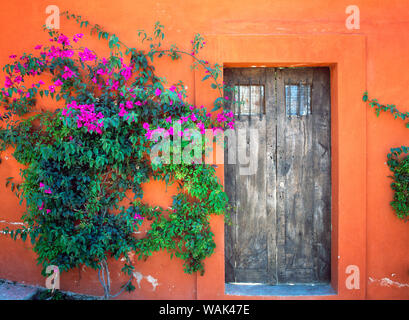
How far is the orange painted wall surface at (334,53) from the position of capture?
3.07 m

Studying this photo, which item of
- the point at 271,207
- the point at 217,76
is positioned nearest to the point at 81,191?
the point at 217,76

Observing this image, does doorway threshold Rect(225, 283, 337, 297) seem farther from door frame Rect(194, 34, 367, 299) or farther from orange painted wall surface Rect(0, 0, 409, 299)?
orange painted wall surface Rect(0, 0, 409, 299)

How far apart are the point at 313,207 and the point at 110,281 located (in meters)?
2.13

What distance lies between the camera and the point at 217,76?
2.99 m

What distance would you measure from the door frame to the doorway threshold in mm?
130

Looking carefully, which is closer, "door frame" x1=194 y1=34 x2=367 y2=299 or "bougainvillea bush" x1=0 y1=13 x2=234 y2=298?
"bougainvillea bush" x1=0 y1=13 x2=234 y2=298

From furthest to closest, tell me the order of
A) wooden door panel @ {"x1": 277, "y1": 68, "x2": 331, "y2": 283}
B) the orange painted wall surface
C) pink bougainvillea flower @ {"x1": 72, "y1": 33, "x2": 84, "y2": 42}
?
1. wooden door panel @ {"x1": 277, "y1": 68, "x2": 331, "y2": 283}
2. the orange painted wall surface
3. pink bougainvillea flower @ {"x1": 72, "y1": 33, "x2": 84, "y2": 42}

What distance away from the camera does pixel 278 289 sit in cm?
323

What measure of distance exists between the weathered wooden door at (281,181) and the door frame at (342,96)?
228 millimetres

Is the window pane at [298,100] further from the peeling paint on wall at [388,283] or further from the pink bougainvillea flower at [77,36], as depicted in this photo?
the pink bougainvillea flower at [77,36]

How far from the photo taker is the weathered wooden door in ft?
10.8

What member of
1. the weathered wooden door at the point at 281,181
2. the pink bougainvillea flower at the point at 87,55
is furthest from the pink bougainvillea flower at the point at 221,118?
the pink bougainvillea flower at the point at 87,55

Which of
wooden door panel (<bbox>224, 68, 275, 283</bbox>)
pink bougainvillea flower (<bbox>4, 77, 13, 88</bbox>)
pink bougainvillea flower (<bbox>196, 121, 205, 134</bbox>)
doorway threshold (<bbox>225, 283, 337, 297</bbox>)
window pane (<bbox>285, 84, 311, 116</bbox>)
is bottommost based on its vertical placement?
doorway threshold (<bbox>225, 283, 337, 297</bbox>)

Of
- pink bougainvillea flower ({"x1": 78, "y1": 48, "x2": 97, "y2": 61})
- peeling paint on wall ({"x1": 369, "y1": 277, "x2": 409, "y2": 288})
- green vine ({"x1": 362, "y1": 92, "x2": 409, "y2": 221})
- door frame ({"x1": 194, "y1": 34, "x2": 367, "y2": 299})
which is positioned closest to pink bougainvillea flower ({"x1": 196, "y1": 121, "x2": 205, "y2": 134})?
door frame ({"x1": 194, "y1": 34, "x2": 367, "y2": 299})
